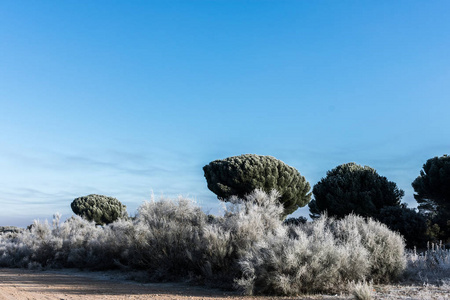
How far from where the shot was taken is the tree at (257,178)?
2928cm

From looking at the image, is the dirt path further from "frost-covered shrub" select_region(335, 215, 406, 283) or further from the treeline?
the treeline

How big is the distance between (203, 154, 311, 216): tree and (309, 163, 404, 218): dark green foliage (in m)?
2.02

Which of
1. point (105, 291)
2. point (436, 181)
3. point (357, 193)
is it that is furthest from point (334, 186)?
point (105, 291)

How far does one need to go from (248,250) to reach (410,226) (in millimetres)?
15123

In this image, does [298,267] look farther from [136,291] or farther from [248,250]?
[136,291]

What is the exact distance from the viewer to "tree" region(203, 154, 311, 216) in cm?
2928

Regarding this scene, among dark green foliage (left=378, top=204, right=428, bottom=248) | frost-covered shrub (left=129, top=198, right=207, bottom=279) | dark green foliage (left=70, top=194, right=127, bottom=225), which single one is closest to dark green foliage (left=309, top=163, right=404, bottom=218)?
dark green foliage (left=378, top=204, right=428, bottom=248)

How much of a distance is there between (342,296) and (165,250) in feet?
18.9

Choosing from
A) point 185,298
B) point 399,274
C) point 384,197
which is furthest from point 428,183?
point 185,298

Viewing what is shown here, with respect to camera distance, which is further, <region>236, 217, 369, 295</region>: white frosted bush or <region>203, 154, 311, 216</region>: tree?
<region>203, 154, 311, 216</region>: tree

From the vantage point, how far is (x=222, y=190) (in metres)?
30.0

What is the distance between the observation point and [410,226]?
2138 cm

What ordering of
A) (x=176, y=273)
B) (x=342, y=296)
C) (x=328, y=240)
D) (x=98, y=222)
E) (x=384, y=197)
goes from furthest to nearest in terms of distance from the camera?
(x=98, y=222) < (x=384, y=197) < (x=176, y=273) < (x=328, y=240) < (x=342, y=296)

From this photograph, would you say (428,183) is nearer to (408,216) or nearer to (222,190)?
(408,216)
